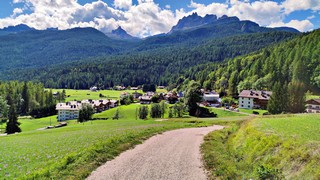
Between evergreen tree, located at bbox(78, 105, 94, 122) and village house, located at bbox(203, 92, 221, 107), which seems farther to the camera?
village house, located at bbox(203, 92, 221, 107)

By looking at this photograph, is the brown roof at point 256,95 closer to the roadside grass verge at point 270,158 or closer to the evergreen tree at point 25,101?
the roadside grass verge at point 270,158

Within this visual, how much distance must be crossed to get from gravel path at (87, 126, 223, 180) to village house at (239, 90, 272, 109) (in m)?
92.6

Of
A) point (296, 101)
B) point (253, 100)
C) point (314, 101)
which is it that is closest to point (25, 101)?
point (253, 100)

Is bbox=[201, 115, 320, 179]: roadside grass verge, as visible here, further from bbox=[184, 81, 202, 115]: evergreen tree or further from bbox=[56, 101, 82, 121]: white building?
bbox=[56, 101, 82, 121]: white building

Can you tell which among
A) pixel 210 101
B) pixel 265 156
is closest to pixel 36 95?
pixel 210 101

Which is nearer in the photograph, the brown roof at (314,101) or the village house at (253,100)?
the brown roof at (314,101)

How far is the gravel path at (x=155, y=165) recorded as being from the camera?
16641 millimetres

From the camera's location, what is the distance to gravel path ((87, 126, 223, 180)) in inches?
655

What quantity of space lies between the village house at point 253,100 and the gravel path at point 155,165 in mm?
92640

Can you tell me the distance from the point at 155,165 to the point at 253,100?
102 meters

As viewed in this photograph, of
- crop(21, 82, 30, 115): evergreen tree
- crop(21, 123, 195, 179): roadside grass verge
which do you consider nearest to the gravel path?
Answer: crop(21, 123, 195, 179): roadside grass verge

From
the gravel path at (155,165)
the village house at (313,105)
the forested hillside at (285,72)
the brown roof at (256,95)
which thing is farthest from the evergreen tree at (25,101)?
the village house at (313,105)

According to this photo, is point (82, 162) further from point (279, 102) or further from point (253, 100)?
point (253, 100)

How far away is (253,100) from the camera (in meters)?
112
